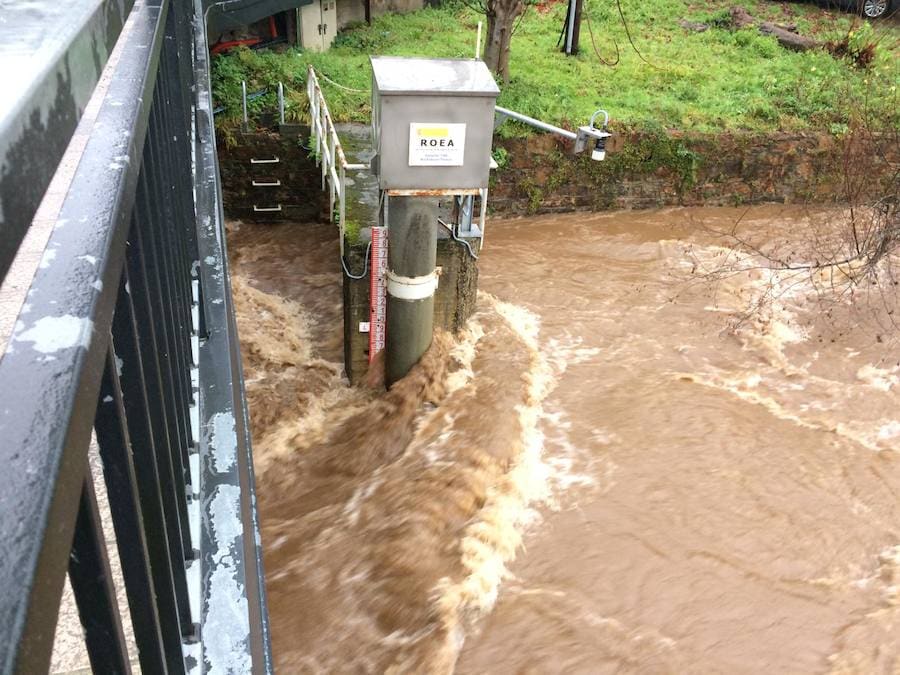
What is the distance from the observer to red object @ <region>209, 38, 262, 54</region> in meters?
14.7

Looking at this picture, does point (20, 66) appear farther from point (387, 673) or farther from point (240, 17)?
point (240, 17)

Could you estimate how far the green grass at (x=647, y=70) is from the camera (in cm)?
1338

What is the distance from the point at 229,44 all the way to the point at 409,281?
9.67 meters

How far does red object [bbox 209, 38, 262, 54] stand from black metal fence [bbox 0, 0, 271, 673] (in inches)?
537

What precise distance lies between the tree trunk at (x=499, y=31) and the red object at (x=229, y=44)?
4802 mm

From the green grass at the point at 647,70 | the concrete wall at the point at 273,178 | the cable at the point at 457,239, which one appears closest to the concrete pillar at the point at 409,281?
the cable at the point at 457,239

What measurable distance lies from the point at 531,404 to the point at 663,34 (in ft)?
42.4

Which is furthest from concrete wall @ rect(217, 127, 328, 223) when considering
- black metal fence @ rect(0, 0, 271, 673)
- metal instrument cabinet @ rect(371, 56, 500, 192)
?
black metal fence @ rect(0, 0, 271, 673)

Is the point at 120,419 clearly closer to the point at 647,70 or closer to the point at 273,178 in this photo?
the point at 273,178

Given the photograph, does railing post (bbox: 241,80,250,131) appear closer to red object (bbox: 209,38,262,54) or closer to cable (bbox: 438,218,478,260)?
red object (bbox: 209,38,262,54)

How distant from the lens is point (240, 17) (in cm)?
1351

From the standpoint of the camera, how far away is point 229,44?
1518cm

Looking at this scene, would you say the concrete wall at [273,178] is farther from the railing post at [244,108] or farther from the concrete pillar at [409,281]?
the concrete pillar at [409,281]

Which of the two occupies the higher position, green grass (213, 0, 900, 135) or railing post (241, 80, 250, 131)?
green grass (213, 0, 900, 135)
